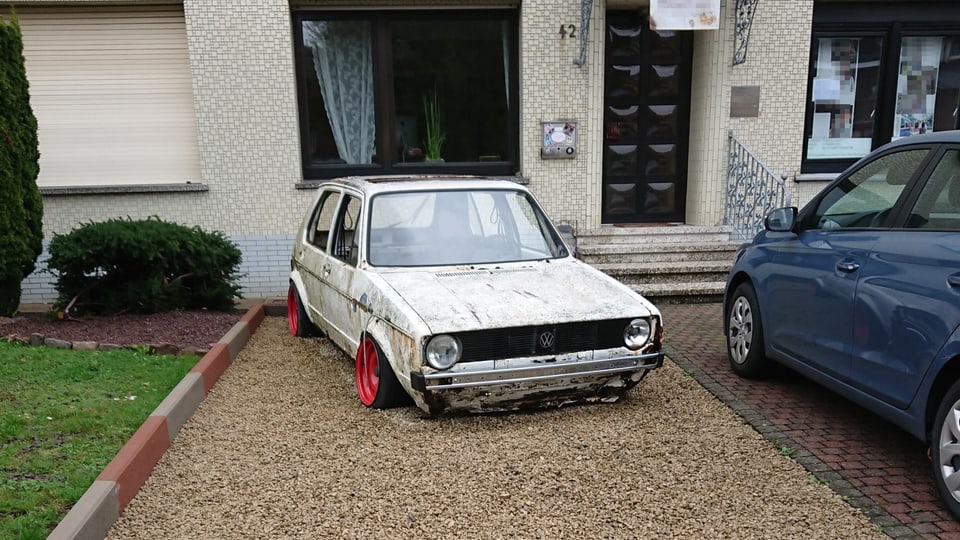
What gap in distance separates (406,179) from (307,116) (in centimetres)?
403

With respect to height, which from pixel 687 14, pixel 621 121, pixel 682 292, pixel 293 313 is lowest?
pixel 682 292

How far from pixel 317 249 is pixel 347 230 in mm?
706

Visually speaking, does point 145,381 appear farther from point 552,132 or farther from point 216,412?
point 552,132

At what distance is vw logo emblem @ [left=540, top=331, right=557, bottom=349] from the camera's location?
4.45 metres

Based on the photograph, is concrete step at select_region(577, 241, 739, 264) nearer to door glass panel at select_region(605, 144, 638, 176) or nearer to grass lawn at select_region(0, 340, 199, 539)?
door glass panel at select_region(605, 144, 638, 176)

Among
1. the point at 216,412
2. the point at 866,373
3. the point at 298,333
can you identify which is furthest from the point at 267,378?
the point at 866,373

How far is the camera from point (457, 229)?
548 cm

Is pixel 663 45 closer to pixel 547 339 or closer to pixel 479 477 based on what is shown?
pixel 547 339

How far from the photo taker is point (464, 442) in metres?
4.34

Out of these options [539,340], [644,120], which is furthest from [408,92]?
[539,340]

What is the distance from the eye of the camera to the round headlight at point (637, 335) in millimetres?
4637

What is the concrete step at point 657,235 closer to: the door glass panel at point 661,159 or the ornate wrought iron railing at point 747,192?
the ornate wrought iron railing at point 747,192

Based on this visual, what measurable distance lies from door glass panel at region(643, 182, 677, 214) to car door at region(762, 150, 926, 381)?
483 cm

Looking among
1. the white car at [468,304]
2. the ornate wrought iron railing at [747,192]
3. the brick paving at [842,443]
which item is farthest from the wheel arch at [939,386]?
the ornate wrought iron railing at [747,192]
